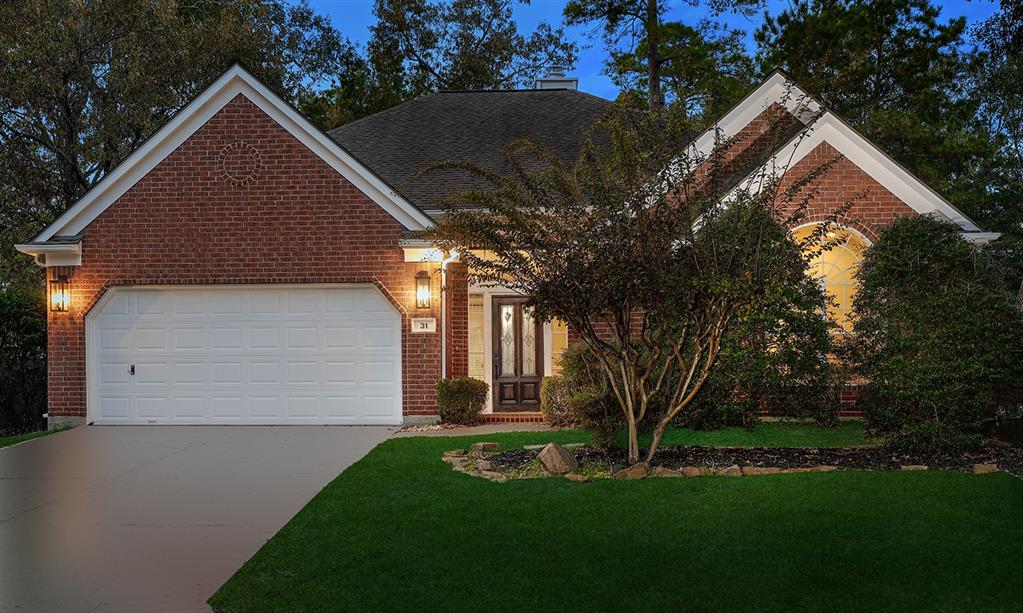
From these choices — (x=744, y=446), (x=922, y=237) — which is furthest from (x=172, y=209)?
(x=922, y=237)

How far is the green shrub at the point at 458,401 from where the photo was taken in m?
14.1

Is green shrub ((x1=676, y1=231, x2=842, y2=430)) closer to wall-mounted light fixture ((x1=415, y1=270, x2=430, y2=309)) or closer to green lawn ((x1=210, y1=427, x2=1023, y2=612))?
green lawn ((x1=210, y1=427, x2=1023, y2=612))

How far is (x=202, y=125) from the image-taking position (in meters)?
14.4

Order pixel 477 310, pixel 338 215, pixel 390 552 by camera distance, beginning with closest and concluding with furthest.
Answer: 1. pixel 390 552
2. pixel 338 215
3. pixel 477 310

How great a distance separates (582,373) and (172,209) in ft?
25.0

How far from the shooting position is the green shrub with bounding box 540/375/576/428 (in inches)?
536

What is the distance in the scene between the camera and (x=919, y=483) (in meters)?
8.66

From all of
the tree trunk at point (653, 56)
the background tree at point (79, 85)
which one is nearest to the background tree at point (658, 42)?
the tree trunk at point (653, 56)

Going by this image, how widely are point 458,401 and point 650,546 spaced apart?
766 cm

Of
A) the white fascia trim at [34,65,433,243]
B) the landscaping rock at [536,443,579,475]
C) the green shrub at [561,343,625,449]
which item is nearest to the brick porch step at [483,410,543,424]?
the white fascia trim at [34,65,433,243]

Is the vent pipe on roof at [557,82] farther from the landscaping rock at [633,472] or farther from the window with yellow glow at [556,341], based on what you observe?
the landscaping rock at [633,472]

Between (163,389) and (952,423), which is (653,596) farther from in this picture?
(163,389)

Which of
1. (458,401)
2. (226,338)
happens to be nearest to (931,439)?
(458,401)

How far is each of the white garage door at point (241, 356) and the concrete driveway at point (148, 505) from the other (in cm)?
52
